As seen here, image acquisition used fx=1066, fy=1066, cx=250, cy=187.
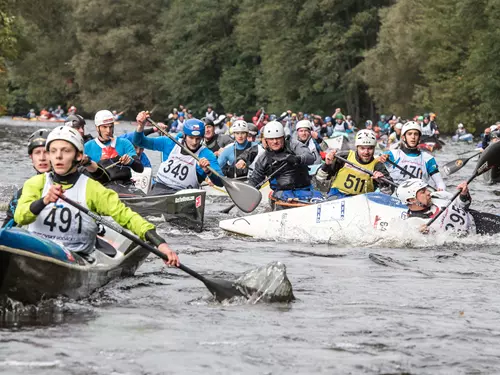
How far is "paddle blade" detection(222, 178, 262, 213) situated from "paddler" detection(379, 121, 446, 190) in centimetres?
193

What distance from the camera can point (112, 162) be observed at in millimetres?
13594

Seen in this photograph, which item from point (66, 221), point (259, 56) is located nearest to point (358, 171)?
point (66, 221)

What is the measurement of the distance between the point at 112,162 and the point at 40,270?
20.1 ft

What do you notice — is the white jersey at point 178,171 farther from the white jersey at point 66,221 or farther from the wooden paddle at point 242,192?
the white jersey at point 66,221

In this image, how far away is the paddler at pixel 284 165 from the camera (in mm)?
13834

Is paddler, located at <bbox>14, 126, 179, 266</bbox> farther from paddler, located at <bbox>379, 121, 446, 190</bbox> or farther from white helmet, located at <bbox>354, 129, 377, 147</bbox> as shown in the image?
paddler, located at <bbox>379, 121, 446, 190</bbox>

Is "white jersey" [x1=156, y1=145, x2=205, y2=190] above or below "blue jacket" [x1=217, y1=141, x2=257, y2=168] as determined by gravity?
below

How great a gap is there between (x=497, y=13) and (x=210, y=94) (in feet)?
130

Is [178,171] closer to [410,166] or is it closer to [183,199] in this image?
[183,199]

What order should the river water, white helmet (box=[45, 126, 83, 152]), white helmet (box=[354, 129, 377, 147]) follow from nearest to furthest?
the river water, white helmet (box=[45, 126, 83, 152]), white helmet (box=[354, 129, 377, 147])

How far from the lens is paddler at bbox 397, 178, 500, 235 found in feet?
41.3

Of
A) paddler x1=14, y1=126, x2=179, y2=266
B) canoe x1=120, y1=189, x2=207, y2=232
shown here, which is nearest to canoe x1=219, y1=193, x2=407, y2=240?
canoe x1=120, y1=189, x2=207, y2=232

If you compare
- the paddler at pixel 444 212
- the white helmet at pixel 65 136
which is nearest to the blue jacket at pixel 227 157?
the paddler at pixel 444 212

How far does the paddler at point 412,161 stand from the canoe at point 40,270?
6709mm
